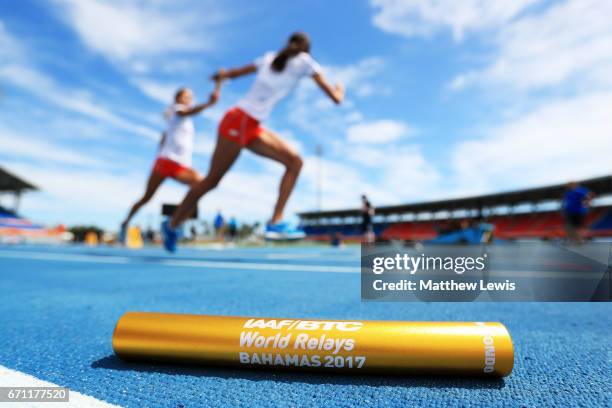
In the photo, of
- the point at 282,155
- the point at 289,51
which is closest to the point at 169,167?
the point at 282,155

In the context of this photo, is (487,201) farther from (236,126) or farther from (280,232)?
(236,126)

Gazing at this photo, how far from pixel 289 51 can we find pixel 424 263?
6.08 ft

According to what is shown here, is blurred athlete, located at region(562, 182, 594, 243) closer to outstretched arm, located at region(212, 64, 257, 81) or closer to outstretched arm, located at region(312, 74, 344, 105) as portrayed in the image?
outstretched arm, located at region(312, 74, 344, 105)

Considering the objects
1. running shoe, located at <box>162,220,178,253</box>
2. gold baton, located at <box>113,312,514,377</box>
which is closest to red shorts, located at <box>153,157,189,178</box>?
running shoe, located at <box>162,220,178,253</box>

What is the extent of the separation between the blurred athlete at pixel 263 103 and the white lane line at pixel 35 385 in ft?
5.55

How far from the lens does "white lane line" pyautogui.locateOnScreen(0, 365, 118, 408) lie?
1.06 meters

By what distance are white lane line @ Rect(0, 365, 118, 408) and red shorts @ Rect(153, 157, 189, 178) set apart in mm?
2805

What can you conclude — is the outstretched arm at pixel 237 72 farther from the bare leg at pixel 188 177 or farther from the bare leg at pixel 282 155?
the bare leg at pixel 188 177

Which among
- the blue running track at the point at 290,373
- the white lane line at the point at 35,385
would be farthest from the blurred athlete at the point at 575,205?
the white lane line at the point at 35,385

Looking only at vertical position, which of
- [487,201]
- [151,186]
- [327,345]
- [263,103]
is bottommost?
[327,345]

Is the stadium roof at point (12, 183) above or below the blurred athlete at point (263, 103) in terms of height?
above

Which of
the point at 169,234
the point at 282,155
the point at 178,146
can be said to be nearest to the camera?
the point at 282,155

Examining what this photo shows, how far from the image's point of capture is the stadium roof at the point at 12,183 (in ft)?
102

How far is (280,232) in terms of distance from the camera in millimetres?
3033
